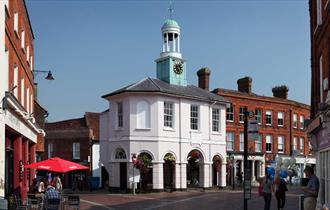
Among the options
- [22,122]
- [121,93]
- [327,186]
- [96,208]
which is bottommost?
[96,208]

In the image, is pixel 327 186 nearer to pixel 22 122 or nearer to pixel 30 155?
pixel 22 122

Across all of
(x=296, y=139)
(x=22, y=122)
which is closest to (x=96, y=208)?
(x=22, y=122)

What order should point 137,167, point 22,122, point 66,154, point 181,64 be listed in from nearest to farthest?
1. point 22,122
2. point 137,167
3. point 181,64
4. point 66,154

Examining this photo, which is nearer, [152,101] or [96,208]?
[96,208]

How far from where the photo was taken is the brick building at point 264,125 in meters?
47.7

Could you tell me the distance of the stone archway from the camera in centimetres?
3653

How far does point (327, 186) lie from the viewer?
15.6m

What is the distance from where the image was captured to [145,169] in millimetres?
36781

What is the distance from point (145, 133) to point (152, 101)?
2.42 meters

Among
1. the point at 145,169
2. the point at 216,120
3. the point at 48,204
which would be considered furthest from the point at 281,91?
the point at 48,204

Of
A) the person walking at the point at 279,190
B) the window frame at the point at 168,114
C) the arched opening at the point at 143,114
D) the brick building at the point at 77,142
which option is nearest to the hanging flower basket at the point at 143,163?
the arched opening at the point at 143,114

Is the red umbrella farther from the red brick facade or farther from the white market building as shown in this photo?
the red brick facade

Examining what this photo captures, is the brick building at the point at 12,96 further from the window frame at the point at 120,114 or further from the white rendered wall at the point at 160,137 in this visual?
the window frame at the point at 120,114

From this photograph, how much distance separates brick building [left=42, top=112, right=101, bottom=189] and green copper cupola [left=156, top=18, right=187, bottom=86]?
9923mm
